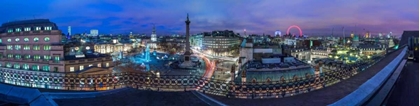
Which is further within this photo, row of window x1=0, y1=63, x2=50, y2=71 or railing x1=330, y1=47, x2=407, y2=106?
row of window x1=0, y1=63, x2=50, y2=71

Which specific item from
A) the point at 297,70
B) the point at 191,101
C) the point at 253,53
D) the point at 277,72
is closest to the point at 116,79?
the point at 191,101

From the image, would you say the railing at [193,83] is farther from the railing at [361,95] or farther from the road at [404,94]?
the railing at [361,95]

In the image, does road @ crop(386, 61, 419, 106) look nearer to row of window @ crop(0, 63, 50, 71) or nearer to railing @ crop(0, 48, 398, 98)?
railing @ crop(0, 48, 398, 98)

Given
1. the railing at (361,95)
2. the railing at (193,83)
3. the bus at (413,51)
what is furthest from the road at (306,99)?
the bus at (413,51)

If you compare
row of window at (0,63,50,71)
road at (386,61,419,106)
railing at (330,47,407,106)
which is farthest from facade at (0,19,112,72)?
road at (386,61,419,106)

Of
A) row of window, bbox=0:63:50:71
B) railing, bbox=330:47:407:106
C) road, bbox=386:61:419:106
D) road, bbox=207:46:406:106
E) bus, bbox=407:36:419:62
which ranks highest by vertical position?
bus, bbox=407:36:419:62

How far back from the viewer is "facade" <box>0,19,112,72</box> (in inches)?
977

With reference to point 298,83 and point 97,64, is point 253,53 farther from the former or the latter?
point 298,83

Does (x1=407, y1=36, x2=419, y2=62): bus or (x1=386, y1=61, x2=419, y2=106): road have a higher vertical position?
(x1=407, y1=36, x2=419, y2=62): bus

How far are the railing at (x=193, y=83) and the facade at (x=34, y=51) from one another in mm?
16022

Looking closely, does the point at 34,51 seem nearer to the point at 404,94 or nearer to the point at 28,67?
the point at 28,67

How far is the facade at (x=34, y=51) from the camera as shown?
81.4ft

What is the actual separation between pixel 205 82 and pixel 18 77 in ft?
28.5

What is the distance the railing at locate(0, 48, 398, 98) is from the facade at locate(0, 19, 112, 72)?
52.6ft
